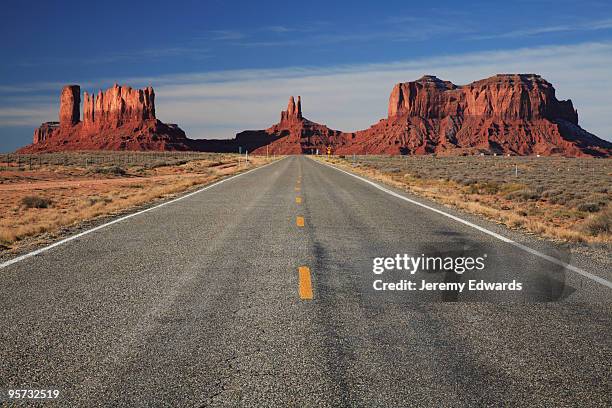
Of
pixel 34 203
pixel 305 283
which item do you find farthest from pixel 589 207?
pixel 34 203

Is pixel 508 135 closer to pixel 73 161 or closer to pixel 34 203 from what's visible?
pixel 73 161

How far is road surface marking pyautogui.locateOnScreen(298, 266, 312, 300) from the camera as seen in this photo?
5766 mm

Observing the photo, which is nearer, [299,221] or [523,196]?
[299,221]

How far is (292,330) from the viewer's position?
466 centimetres

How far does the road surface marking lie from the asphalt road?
0.04 m

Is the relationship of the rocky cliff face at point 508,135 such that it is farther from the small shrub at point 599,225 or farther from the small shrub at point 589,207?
the small shrub at point 599,225

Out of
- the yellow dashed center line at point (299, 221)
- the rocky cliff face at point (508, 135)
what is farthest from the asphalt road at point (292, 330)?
the rocky cliff face at point (508, 135)

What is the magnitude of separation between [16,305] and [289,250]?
407cm

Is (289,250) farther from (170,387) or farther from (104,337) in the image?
(170,387)

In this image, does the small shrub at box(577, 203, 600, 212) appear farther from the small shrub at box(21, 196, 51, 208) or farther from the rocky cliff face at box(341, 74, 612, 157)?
the rocky cliff face at box(341, 74, 612, 157)

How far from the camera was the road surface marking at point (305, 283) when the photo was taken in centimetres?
577

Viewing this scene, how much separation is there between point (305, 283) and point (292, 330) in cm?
165

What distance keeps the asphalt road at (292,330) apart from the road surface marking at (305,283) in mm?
36

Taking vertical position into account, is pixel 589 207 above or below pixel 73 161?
above
